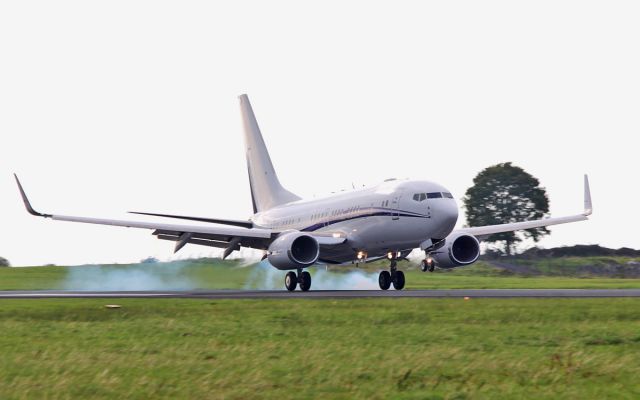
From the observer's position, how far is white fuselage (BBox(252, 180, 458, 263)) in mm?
40656

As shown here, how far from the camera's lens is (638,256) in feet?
253

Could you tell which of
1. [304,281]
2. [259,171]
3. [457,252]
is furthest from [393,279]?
[259,171]

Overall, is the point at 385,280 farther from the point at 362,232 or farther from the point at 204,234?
the point at 204,234

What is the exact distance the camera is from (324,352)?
52.1 ft

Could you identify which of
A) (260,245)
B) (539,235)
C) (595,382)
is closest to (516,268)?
(260,245)

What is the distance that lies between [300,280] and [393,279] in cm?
388

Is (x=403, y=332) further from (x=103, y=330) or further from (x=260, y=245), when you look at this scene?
(x=260, y=245)

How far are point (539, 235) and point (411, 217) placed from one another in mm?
62836

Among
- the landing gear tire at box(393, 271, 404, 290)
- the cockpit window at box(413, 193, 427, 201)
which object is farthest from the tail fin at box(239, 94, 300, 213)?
the cockpit window at box(413, 193, 427, 201)

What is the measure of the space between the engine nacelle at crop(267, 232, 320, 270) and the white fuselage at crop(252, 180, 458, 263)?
1980mm

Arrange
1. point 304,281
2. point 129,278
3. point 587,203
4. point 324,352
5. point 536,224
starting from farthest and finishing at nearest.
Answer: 1. point 129,278
2. point 536,224
3. point 587,203
4. point 304,281
5. point 324,352

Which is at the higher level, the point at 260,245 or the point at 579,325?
the point at 260,245

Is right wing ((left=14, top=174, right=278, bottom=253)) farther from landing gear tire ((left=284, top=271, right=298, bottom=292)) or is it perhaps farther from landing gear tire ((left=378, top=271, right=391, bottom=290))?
landing gear tire ((left=378, top=271, right=391, bottom=290))

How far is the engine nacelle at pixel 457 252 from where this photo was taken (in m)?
42.6
